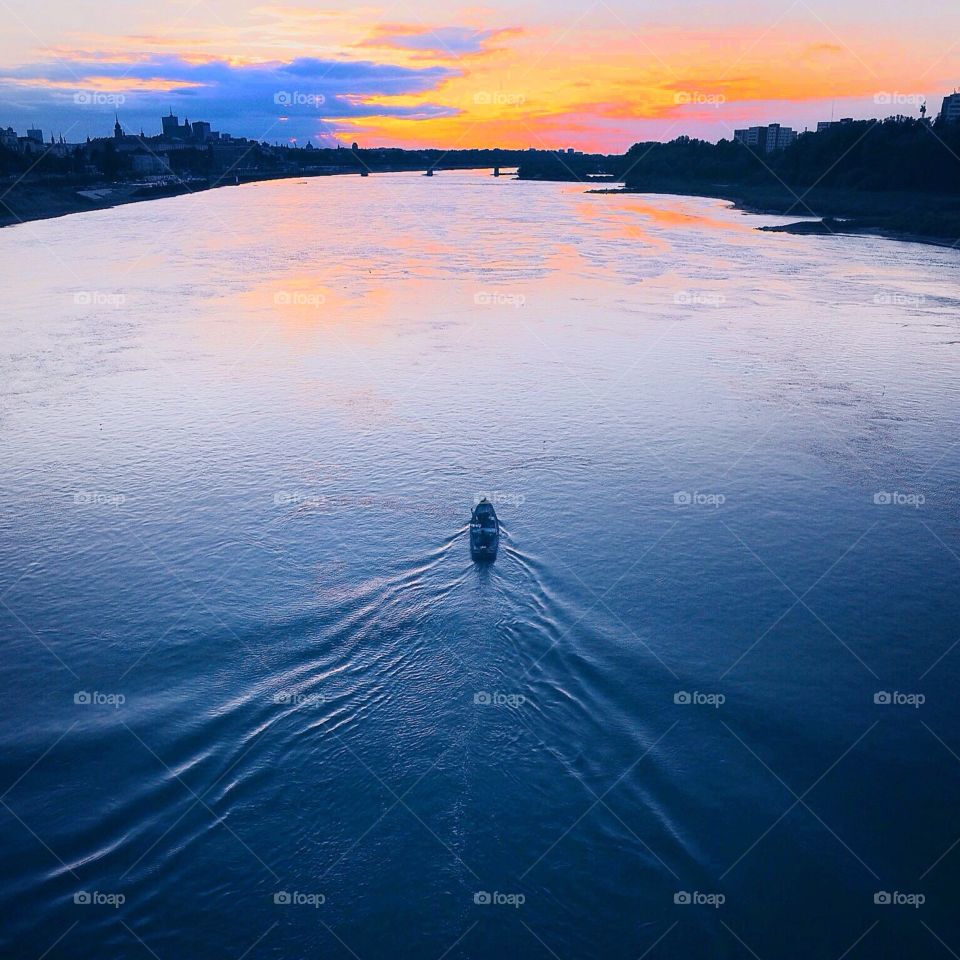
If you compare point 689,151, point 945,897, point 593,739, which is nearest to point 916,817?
point 945,897

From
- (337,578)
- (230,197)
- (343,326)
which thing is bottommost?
(337,578)

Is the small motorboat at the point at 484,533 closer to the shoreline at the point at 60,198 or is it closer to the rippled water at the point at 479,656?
the rippled water at the point at 479,656

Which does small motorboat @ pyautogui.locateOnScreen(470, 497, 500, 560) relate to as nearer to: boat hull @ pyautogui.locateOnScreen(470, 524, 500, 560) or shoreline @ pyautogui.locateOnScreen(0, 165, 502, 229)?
boat hull @ pyautogui.locateOnScreen(470, 524, 500, 560)

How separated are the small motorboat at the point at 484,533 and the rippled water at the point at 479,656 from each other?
2.13 ft

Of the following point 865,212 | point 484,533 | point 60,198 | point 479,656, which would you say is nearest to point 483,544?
point 484,533

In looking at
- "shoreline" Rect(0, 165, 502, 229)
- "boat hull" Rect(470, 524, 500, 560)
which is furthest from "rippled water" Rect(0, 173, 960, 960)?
"shoreline" Rect(0, 165, 502, 229)

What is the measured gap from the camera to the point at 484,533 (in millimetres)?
22344

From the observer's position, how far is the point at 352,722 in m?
16.4

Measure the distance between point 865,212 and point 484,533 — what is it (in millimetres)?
107292

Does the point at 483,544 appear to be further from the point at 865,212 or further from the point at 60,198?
the point at 60,198

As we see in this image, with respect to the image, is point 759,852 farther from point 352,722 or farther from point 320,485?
point 320,485

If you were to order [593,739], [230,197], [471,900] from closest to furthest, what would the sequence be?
[471,900]
[593,739]
[230,197]

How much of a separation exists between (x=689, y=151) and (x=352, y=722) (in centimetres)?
20600

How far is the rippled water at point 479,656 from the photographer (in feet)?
43.3
